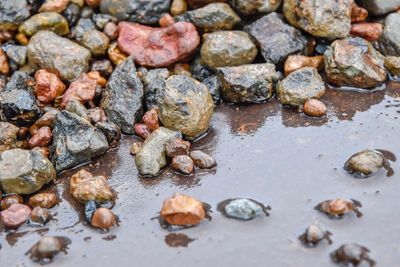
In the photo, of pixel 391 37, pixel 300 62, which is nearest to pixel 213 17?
pixel 300 62

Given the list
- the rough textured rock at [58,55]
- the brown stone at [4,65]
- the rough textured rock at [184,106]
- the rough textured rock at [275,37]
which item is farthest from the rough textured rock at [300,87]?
the brown stone at [4,65]

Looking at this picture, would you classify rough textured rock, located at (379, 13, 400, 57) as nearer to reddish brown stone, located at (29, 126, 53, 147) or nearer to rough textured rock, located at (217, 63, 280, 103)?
rough textured rock, located at (217, 63, 280, 103)

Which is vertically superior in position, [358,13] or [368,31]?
[358,13]

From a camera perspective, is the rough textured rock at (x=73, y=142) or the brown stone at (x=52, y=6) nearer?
the rough textured rock at (x=73, y=142)

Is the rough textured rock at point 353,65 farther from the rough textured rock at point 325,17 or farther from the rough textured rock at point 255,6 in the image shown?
the rough textured rock at point 255,6

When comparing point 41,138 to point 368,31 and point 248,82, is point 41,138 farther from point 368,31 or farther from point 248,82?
point 368,31

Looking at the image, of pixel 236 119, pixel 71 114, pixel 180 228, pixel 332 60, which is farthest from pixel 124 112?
pixel 332 60
